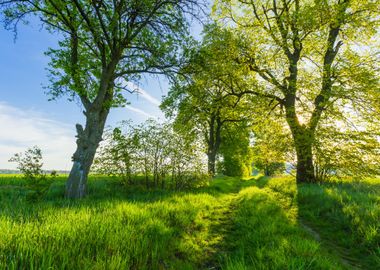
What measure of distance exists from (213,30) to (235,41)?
2943 mm

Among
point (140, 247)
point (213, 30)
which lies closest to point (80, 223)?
point (140, 247)

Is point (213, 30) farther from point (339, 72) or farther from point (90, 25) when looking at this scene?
point (90, 25)

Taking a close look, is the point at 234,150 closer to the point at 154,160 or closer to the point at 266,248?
the point at 154,160

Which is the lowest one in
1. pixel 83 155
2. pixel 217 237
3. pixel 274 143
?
pixel 217 237

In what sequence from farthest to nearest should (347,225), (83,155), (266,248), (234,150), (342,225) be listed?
(234,150) → (83,155) → (342,225) → (347,225) → (266,248)

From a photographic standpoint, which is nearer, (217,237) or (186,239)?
(186,239)

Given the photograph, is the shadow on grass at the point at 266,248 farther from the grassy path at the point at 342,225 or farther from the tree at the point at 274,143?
the tree at the point at 274,143

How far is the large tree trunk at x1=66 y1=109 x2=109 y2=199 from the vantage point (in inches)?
400

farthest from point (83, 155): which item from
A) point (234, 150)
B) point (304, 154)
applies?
point (234, 150)

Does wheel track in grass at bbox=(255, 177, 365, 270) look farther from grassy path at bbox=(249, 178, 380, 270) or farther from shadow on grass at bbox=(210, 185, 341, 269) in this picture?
shadow on grass at bbox=(210, 185, 341, 269)

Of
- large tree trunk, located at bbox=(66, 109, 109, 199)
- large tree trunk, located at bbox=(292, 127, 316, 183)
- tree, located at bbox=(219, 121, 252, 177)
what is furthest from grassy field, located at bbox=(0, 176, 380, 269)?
tree, located at bbox=(219, 121, 252, 177)

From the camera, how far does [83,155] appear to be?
10461mm

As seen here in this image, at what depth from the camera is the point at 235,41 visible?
56.1ft

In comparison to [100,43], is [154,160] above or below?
below
